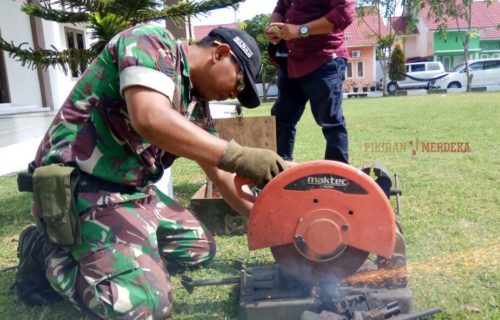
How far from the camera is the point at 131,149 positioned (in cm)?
228

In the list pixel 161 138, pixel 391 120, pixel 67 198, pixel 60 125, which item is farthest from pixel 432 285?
pixel 391 120

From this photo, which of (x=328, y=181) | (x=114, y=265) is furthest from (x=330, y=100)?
(x=114, y=265)

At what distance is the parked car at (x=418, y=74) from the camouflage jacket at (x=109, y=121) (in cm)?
3093

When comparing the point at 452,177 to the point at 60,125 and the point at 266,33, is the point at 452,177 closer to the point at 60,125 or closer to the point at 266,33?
Answer: the point at 266,33

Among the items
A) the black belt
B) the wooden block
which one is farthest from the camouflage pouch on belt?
the wooden block

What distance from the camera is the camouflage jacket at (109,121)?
208 cm

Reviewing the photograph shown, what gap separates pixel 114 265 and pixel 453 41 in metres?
47.1

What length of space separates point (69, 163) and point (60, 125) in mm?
190

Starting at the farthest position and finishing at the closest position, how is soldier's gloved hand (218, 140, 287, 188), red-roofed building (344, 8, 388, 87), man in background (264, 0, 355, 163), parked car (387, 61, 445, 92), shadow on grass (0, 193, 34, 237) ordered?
red-roofed building (344, 8, 388, 87)
parked car (387, 61, 445, 92)
shadow on grass (0, 193, 34, 237)
man in background (264, 0, 355, 163)
soldier's gloved hand (218, 140, 287, 188)

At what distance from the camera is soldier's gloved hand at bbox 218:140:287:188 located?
1839 mm

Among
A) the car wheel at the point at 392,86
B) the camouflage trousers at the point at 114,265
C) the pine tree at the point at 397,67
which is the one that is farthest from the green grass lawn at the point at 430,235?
the pine tree at the point at 397,67

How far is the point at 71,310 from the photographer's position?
2406 millimetres

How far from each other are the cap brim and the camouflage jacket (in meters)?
0.24

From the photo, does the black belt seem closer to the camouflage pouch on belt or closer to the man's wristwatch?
the camouflage pouch on belt
